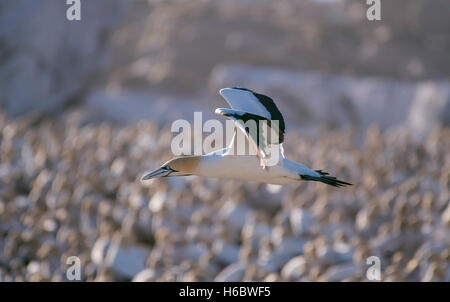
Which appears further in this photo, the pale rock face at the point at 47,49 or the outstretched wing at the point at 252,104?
the pale rock face at the point at 47,49

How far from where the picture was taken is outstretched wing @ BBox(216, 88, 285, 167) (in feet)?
15.5

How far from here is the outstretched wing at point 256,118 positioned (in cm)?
471

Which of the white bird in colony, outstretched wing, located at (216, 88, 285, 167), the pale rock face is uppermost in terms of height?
the pale rock face

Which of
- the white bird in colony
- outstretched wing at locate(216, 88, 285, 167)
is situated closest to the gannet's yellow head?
the white bird in colony

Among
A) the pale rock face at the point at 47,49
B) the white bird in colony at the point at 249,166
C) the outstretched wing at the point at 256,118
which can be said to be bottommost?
the white bird in colony at the point at 249,166

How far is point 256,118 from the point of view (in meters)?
4.89

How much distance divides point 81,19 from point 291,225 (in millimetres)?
6042

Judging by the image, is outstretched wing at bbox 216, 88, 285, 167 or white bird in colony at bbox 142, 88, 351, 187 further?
white bird in colony at bbox 142, 88, 351, 187

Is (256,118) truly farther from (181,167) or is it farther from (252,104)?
(181,167)

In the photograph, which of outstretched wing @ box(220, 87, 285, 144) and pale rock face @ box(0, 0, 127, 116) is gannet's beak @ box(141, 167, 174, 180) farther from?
pale rock face @ box(0, 0, 127, 116)

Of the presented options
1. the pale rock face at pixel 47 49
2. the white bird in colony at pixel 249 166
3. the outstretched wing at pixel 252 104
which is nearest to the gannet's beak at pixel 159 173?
the white bird in colony at pixel 249 166

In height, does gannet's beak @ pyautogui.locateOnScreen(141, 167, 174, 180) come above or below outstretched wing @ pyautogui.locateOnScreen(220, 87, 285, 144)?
below

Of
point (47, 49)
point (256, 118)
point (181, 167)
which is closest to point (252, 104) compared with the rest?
point (256, 118)

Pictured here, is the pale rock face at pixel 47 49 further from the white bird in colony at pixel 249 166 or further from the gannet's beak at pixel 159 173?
the white bird in colony at pixel 249 166
